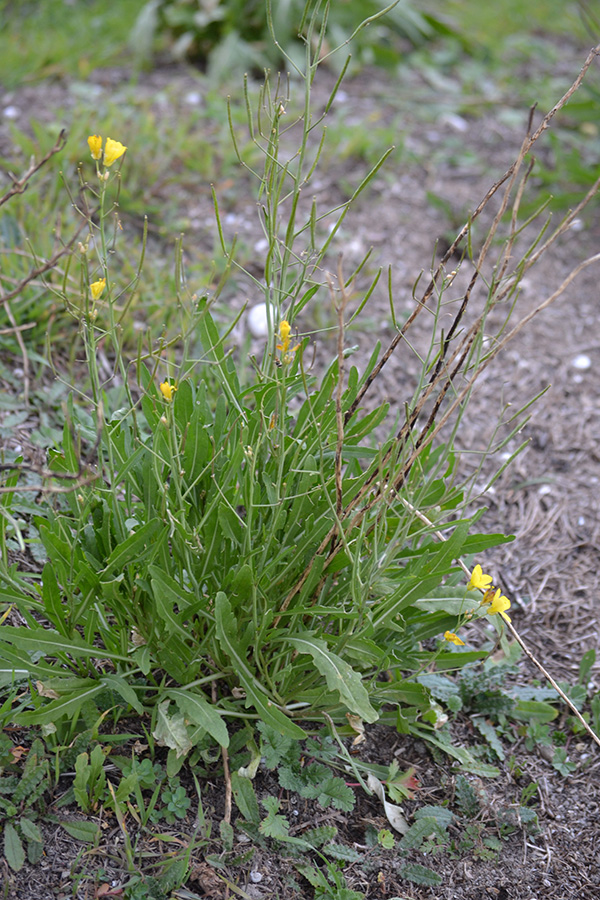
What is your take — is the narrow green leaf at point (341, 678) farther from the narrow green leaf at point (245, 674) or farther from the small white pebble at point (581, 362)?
the small white pebble at point (581, 362)

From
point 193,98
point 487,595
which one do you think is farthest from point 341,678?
point 193,98

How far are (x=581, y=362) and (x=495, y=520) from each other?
1039mm

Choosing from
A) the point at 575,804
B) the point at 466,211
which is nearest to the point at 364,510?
the point at 575,804

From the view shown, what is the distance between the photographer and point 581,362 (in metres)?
3.24

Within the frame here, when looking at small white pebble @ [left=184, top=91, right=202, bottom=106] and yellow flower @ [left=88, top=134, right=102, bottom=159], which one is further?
small white pebble @ [left=184, top=91, right=202, bottom=106]

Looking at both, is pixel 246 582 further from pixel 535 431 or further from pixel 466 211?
pixel 466 211

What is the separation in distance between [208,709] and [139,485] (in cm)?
50

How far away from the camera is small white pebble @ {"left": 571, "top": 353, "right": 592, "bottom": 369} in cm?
323

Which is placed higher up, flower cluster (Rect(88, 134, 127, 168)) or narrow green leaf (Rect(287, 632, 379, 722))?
flower cluster (Rect(88, 134, 127, 168))

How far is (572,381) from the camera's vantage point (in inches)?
125

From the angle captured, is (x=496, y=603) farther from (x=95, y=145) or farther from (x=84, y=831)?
(x=95, y=145)

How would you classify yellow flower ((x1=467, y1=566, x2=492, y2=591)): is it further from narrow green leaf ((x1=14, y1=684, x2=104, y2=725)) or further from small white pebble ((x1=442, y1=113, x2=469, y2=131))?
small white pebble ((x1=442, y1=113, x2=469, y2=131))

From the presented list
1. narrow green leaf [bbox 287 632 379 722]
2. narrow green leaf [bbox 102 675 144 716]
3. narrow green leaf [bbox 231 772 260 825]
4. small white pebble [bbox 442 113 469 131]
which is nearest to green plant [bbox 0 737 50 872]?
narrow green leaf [bbox 102 675 144 716]

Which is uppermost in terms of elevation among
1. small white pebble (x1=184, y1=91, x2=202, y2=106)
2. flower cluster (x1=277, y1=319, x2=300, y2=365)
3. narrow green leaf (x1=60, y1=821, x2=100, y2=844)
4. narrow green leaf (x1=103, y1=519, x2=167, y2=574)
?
flower cluster (x1=277, y1=319, x2=300, y2=365)
